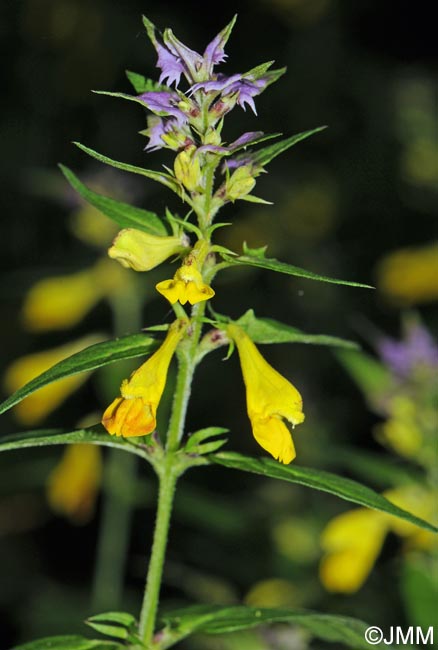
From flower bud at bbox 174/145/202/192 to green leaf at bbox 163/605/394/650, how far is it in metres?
A: 0.62

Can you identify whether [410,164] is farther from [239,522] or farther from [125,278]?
[239,522]

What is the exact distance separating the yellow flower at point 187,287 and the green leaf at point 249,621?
0.48m

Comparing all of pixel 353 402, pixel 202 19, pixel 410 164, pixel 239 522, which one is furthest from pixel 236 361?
pixel 202 19

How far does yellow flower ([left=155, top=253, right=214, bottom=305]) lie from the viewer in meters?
1.30

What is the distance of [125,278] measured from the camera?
3.19 metres

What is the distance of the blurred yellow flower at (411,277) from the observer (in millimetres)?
4047

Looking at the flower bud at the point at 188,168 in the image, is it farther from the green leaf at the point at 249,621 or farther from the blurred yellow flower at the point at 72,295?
the blurred yellow flower at the point at 72,295

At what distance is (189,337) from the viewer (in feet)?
4.71

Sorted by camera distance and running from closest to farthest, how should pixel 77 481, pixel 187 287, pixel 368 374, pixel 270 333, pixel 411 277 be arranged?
pixel 187 287, pixel 270 333, pixel 368 374, pixel 77 481, pixel 411 277

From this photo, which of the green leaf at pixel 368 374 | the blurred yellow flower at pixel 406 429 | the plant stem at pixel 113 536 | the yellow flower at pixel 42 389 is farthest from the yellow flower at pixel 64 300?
the blurred yellow flower at pixel 406 429

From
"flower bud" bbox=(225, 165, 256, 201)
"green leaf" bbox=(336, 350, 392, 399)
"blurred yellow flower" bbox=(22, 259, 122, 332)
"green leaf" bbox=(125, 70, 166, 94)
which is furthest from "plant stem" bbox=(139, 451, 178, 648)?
"blurred yellow flower" bbox=(22, 259, 122, 332)

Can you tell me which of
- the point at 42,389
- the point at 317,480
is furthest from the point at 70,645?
the point at 42,389

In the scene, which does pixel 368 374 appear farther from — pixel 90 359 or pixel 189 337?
pixel 90 359

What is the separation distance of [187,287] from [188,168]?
0.15m
